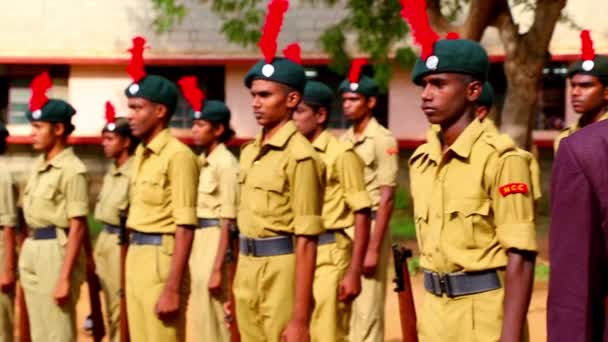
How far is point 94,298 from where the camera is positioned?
768 cm

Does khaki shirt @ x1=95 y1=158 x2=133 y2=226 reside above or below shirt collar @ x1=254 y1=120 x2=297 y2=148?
below

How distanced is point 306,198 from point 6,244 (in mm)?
2810

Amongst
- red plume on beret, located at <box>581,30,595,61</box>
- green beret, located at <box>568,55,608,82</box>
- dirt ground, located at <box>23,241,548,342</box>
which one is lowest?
dirt ground, located at <box>23,241,548,342</box>

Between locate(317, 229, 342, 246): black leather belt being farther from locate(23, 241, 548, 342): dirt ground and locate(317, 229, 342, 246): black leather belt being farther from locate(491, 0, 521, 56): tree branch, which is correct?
locate(491, 0, 521, 56): tree branch

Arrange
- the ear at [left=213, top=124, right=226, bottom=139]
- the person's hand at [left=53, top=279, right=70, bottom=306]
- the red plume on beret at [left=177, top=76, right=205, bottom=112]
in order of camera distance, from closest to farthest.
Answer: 1. the person's hand at [left=53, top=279, right=70, bottom=306]
2. the red plume on beret at [left=177, top=76, right=205, bottom=112]
3. the ear at [left=213, top=124, right=226, bottom=139]

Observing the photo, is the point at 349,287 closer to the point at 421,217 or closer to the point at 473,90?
the point at 421,217

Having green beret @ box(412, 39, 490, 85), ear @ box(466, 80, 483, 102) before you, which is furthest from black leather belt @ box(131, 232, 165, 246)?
ear @ box(466, 80, 483, 102)

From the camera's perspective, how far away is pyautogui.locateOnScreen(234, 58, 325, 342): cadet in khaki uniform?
5.43 meters

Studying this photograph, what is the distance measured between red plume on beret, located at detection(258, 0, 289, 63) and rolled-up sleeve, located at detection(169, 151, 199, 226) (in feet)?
2.70

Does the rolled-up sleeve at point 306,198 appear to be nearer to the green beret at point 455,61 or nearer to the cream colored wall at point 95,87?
the green beret at point 455,61

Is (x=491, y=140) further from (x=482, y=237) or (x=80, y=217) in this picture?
(x=80, y=217)

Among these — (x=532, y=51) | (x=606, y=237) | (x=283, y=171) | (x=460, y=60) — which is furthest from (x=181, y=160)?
(x=532, y=51)

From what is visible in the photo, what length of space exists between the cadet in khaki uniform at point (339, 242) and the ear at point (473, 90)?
87.8 inches

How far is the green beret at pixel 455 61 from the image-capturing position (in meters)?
4.48
